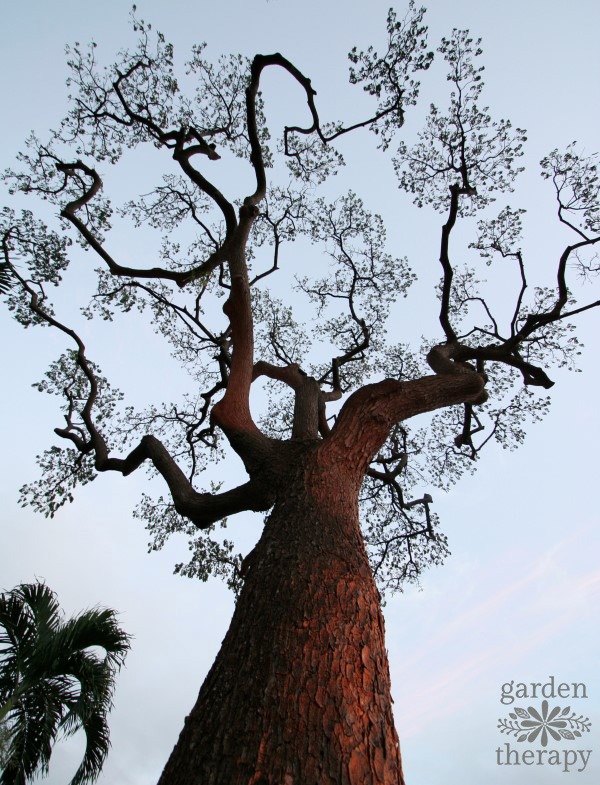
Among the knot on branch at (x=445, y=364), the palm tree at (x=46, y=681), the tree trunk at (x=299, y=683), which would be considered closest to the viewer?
the tree trunk at (x=299, y=683)

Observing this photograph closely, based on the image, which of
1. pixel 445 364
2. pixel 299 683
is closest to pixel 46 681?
pixel 299 683

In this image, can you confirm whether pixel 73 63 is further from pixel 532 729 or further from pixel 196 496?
pixel 532 729

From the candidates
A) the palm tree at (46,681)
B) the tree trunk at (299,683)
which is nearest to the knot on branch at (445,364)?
the tree trunk at (299,683)

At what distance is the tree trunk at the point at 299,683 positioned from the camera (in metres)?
1.68

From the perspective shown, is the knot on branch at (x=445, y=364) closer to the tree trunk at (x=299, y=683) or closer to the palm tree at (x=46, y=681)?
the tree trunk at (x=299, y=683)

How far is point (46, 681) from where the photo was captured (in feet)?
13.7

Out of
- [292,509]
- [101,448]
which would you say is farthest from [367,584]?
[101,448]

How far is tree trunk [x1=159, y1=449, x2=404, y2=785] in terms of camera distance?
66.1 inches

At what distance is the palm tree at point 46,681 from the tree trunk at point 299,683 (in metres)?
2.64

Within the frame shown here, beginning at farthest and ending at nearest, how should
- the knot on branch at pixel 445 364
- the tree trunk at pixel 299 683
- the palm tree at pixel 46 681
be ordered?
the knot on branch at pixel 445 364 < the palm tree at pixel 46 681 < the tree trunk at pixel 299 683

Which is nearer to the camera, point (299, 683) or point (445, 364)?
point (299, 683)

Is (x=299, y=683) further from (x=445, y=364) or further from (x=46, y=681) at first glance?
(x=445, y=364)

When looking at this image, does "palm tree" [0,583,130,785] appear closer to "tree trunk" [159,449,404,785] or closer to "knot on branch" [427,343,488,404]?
"tree trunk" [159,449,404,785]

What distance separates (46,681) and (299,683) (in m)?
3.53
